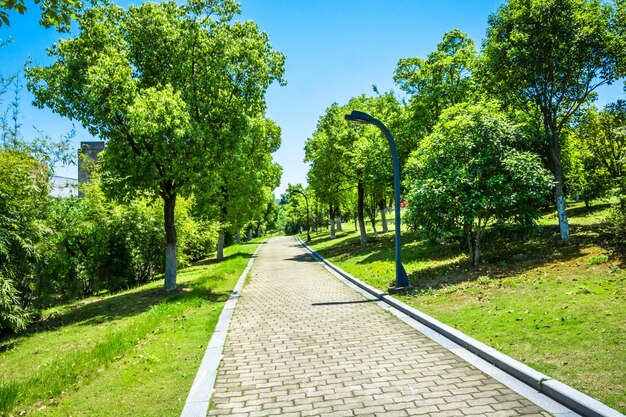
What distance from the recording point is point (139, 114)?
36.9 ft

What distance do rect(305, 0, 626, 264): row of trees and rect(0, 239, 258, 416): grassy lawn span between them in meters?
8.00

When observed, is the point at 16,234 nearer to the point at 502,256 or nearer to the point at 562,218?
the point at 502,256

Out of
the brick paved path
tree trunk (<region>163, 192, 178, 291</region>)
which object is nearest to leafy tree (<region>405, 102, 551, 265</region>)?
the brick paved path

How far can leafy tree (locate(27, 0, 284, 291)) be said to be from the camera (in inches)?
471

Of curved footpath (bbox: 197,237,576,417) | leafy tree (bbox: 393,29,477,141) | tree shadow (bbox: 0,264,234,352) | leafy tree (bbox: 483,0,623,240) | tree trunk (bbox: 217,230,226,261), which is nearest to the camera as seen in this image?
curved footpath (bbox: 197,237,576,417)

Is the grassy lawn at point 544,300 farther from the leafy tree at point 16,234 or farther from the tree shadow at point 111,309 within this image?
the leafy tree at point 16,234

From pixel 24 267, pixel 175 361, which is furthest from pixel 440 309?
pixel 24 267

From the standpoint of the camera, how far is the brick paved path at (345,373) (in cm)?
438

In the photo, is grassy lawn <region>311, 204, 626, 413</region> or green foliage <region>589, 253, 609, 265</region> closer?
grassy lawn <region>311, 204, 626, 413</region>

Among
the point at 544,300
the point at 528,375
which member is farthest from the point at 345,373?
the point at 544,300

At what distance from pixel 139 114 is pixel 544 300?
11.6m

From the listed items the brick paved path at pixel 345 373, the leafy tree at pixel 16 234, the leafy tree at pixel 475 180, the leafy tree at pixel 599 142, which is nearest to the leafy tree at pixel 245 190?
the leafy tree at pixel 16 234

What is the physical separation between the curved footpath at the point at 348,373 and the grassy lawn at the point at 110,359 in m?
0.75

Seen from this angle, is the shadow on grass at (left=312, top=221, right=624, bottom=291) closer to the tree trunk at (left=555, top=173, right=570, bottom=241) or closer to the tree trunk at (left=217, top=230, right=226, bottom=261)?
the tree trunk at (left=555, top=173, right=570, bottom=241)
